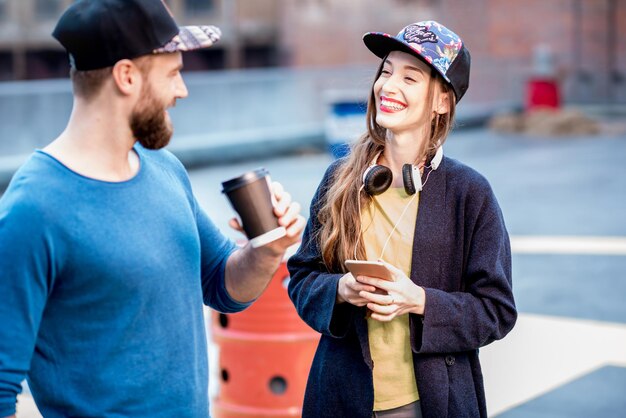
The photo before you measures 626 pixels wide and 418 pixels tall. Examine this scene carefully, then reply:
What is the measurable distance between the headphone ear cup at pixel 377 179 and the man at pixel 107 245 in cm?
48

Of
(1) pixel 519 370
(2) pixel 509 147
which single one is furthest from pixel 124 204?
(2) pixel 509 147

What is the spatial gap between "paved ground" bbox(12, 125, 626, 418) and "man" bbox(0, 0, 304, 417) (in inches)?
133

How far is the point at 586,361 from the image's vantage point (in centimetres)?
695

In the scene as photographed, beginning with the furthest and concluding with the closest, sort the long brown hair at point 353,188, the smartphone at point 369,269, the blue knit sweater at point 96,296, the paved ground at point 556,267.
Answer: the paved ground at point 556,267, the long brown hair at point 353,188, the smartphone at point 369,269, the blue knit sweater at point 96,296

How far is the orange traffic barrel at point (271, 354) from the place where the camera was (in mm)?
5258

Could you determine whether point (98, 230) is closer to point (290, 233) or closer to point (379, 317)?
point (290, 233)

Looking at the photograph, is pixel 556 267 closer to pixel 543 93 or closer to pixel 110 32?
pixel 110 32

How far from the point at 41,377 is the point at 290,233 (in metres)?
0.72

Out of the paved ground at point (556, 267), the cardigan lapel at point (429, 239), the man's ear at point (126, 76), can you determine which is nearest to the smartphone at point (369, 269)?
the cardigan lapel at point (429, 239)

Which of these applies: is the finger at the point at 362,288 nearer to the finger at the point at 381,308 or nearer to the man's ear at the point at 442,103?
the finger at the point at 381,308

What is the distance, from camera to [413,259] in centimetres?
319

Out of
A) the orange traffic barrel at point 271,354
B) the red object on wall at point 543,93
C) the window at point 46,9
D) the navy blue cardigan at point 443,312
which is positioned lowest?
the red object on wall at point 543,93

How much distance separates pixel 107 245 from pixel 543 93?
23446 millimetres

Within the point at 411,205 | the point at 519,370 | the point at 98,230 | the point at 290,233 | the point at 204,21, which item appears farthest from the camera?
the point at 204,21
